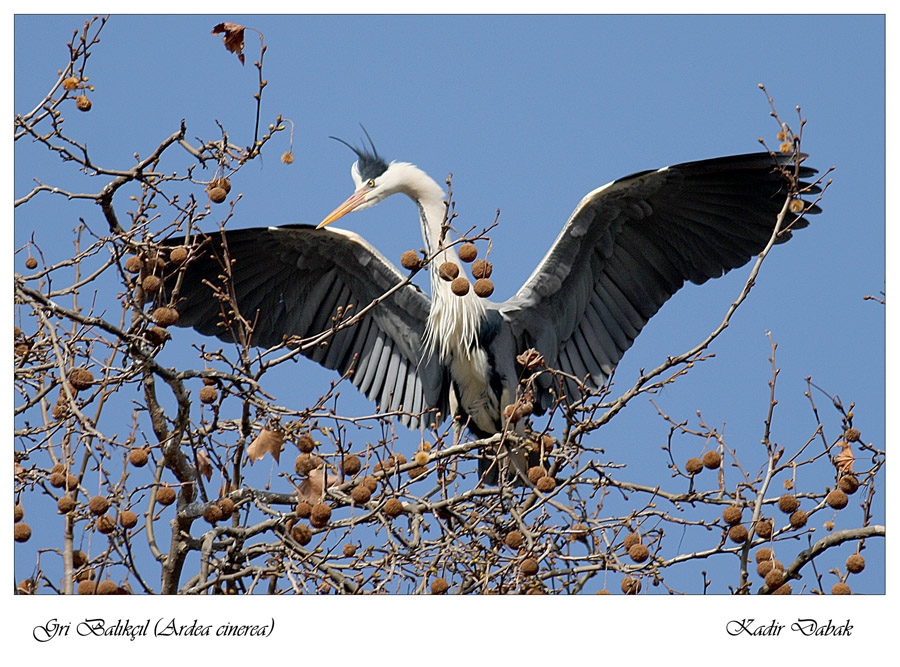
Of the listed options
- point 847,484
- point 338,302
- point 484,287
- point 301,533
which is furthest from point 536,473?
point 338,302

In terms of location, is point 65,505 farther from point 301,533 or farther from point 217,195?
point 217,195

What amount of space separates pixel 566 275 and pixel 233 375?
7.93 feet

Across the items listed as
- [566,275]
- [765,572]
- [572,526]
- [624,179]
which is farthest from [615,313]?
[765,572]

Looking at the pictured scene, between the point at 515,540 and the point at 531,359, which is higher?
the point at 531,359

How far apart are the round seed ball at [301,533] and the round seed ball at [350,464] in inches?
6.2

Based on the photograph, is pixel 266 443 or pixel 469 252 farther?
pixel 469 252

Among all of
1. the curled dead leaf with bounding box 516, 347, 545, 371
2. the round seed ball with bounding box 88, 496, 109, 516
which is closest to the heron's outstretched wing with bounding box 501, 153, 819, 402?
the curled dead leaf with bounding box 516, 347, 545, 371

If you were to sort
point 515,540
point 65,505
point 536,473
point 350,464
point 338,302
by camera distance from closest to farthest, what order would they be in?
point 65,505
point 350,464
point 515,540
point 536,473
point 338,302

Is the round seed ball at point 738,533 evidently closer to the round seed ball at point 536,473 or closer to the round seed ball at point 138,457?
the round seed ball at point 536,473

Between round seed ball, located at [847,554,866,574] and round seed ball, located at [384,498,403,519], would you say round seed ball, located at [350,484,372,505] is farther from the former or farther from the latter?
round seed ball, located at [847,554,866,574]

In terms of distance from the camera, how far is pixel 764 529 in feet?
8.86

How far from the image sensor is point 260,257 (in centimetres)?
499

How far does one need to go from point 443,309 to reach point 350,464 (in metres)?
2.18
